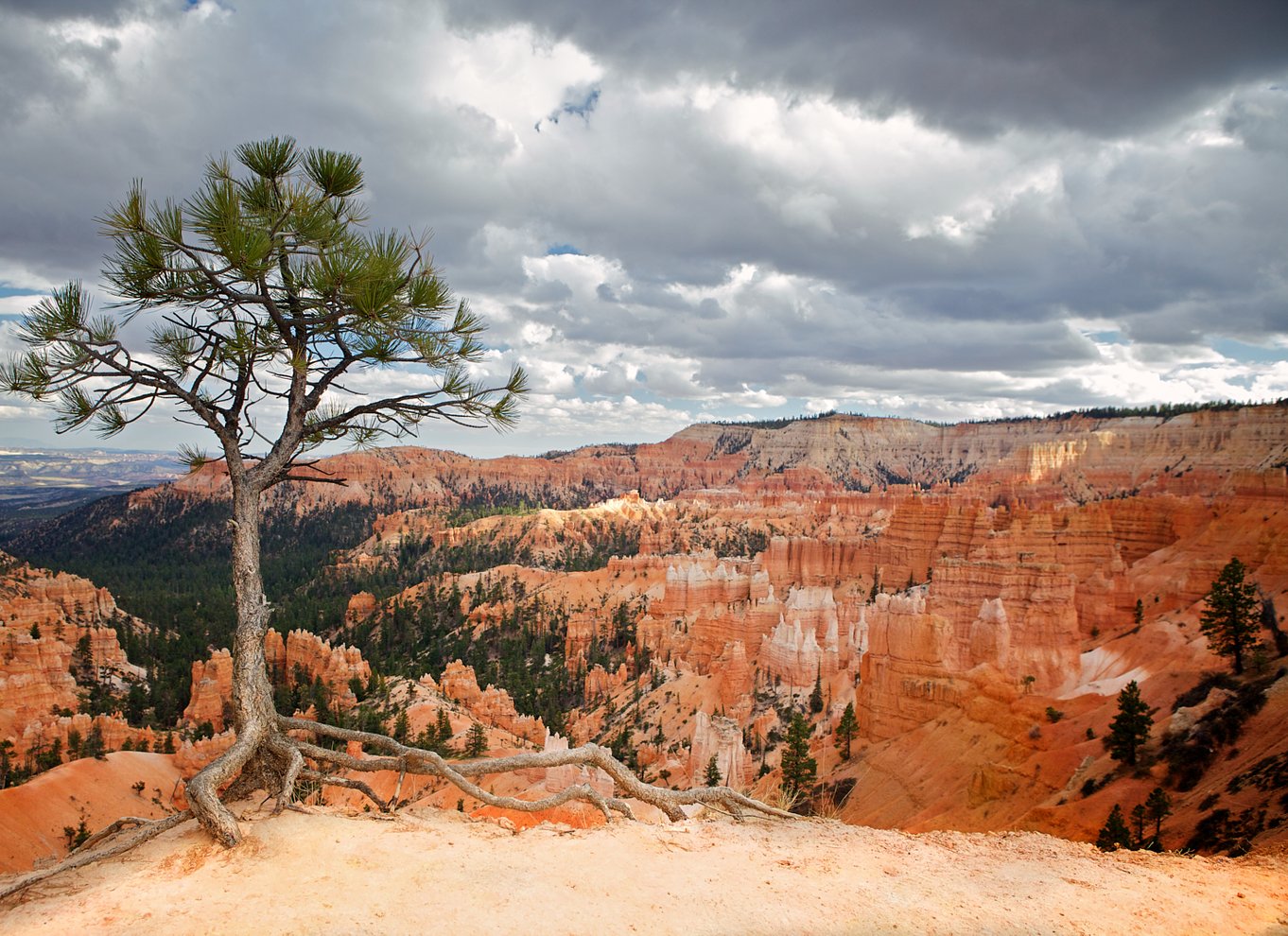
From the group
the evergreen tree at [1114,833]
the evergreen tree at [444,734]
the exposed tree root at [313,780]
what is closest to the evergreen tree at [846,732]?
the evergreen tree at [1114,833]

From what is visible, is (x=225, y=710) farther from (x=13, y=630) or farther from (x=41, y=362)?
(x=41, y=362)

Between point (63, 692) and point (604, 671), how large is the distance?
3201 centimetres

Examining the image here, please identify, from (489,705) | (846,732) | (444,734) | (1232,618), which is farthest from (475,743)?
(1232,618)

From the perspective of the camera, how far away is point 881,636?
31172 mm

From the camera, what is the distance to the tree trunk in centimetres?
583

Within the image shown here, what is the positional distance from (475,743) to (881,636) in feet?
61.5

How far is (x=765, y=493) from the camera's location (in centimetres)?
13488

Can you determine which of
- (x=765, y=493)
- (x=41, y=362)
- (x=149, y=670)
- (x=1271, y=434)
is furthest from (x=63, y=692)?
(x=1271, y=434)

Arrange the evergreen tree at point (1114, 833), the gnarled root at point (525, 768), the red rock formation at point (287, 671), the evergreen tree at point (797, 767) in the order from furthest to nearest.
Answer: the red rock formation at point (287, 671), the evergreen tree at point (797, 767), the evergreen tree at point (1114, 833), the gnarled root at point (525, 768)

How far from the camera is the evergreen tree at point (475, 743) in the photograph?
25336mm

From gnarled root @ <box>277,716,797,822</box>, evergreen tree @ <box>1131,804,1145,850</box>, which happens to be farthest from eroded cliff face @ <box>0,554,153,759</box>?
evergreen tree @ <box>1131,804,1145,850</box>

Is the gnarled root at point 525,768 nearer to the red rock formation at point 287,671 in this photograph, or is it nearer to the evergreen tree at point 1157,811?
the evergreen tree at point 1157,811

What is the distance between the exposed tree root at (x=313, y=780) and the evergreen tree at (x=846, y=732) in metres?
20.3

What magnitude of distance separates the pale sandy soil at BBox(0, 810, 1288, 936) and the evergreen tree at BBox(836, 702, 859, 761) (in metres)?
20.1
